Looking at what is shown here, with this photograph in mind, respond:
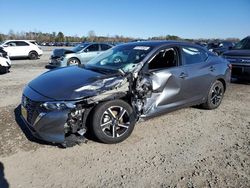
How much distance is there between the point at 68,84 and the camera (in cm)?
437

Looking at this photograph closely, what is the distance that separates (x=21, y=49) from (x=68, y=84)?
18.2 m

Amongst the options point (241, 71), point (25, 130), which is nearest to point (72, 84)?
point (25, 130)

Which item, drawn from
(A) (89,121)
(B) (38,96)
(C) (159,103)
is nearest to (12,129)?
(B) (38,96)

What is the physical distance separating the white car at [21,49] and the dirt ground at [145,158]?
16.5 metres

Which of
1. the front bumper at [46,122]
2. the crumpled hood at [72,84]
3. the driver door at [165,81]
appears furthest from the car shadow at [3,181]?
the driver door at [165,81]

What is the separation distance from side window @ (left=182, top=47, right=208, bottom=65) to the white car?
17602 millimetres

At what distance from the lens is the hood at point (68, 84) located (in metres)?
4.14

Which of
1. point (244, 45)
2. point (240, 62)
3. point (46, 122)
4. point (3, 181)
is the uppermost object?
point (244, 45)

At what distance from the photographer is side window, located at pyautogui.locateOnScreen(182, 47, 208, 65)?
5613 millimetres

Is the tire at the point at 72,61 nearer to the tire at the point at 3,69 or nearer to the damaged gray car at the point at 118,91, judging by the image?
the tire at the point at 3,69

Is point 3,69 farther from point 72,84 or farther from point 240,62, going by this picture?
point 240,62

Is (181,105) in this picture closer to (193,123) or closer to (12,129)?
(193,123)

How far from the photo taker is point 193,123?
5484mm

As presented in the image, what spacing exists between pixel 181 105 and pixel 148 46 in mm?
1352
